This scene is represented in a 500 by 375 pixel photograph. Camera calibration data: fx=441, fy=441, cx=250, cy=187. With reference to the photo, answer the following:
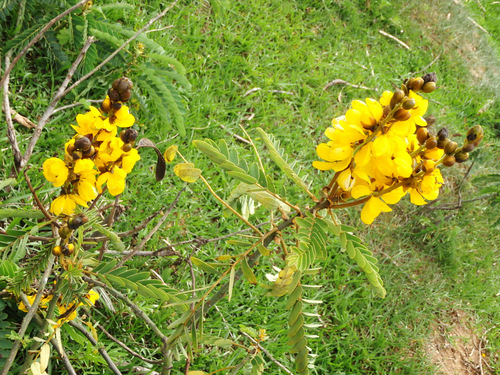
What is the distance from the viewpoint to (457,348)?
2.55 m

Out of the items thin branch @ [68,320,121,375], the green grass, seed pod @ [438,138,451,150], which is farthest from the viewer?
the green grass

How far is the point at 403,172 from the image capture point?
2.98ft

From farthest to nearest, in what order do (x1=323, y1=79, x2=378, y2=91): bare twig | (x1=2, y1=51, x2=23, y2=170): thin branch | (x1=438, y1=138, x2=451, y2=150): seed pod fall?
(x1=323, y1=79, x2=378, y2=91): bare twig, (x1=2, y1=51, x2=23, y2=170): thin branch, (x1=438, y1=138, x2=451, y2=150): seed pod

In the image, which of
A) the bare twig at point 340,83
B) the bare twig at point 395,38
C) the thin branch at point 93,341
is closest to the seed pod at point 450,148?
the thin branch at point 93,341

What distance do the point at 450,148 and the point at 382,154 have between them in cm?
16

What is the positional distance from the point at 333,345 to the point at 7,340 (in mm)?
1469

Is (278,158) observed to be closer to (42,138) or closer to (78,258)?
(78,258)

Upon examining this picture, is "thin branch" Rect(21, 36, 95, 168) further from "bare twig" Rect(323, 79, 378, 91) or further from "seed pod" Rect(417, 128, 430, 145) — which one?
"bare twig" Rect(323, 79, 378, 91)

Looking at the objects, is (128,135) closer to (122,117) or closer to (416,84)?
(122,117)

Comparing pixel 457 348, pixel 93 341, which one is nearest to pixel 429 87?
pixel 93 341

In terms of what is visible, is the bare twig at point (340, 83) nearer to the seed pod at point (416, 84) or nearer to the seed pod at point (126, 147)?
the seed pod at point (416, 84)

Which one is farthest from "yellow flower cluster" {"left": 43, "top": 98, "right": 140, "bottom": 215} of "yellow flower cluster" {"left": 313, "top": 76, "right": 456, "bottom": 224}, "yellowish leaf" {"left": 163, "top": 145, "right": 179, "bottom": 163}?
"yellow flower cluster" {"left": 313, "top": 76, "right": 456, "bottom": 224}

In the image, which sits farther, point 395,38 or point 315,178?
point 395,38

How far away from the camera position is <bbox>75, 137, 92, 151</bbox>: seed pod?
0.92 meters
